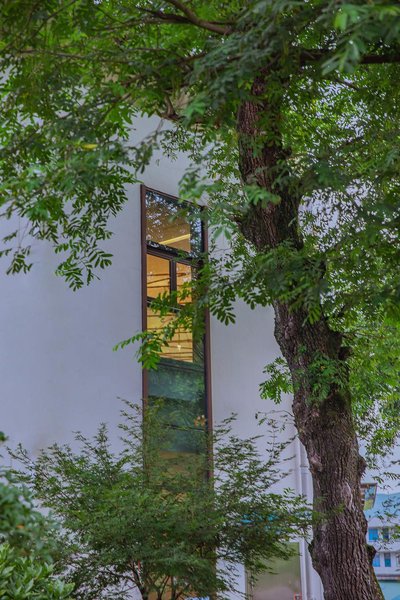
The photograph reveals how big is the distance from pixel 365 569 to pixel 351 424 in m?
1.32

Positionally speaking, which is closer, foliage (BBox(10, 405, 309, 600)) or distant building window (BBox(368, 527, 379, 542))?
foliage (BBox(10, 405, 309, 600))

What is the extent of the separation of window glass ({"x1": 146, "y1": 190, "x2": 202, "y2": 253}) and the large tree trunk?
172 inches

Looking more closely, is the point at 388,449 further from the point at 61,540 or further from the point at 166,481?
the point at 61,540

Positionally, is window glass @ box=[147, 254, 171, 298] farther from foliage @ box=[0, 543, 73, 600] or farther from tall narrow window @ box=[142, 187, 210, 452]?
foliage @ box=[0, 543, 73, 600]

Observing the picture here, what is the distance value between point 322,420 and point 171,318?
4.50 metres

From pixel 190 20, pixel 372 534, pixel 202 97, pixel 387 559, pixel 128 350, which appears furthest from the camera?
pixel 387 559

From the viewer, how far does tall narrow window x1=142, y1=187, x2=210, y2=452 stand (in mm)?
12445

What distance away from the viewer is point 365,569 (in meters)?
8.00

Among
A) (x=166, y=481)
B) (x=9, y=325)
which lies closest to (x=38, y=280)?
(x=9, y=325)

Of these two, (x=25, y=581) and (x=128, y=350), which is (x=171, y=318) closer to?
(x=128, y=350)

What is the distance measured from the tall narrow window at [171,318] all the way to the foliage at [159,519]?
331 cm

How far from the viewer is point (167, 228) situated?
13.0 m

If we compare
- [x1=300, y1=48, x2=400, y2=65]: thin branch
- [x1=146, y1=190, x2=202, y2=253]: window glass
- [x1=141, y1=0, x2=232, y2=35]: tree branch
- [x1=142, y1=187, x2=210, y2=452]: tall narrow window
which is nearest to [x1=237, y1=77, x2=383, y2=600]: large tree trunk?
[x1=300, y1=48, x2=400, y2=65]: thin branch

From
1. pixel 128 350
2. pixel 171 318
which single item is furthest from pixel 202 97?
pixel 171 318
